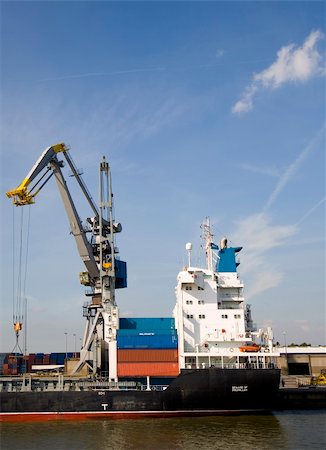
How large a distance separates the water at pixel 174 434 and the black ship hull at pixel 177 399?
0.93 meters

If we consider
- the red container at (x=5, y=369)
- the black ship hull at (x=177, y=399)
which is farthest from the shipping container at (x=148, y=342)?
the red container at (x=5, y=369)

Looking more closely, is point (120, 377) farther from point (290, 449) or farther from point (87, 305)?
point (290, 449)

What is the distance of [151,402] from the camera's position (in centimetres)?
3222

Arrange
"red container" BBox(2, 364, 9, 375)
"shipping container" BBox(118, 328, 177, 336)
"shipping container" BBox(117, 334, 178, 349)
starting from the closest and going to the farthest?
"shipping container" BBox(117, 334, 178, 349) → "shipping container" BBox(118, 328, 177, 336) → "red container" BBox(2, 364, 9, 375)

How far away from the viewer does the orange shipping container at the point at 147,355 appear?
114ft

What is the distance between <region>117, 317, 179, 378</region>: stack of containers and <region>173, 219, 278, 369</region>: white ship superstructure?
0.84 m

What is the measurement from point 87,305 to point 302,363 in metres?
29.6

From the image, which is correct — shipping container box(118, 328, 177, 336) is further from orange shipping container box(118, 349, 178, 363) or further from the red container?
the red container

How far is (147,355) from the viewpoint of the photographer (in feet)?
115

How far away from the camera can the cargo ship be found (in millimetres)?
32188

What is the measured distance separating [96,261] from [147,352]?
426 inches

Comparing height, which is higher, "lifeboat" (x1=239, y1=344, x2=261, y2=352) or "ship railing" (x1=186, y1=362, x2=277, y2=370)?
"lifeboat" (x1=239, y1=344, x2=261, y2=352)

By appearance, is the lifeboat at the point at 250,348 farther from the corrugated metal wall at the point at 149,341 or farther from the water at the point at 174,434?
the corrugated metal wall at the point at 149,341

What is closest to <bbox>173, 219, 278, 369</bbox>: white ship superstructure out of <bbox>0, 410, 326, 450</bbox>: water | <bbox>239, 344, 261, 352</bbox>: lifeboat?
<bbox>239, 344, 261, 352</bbox>: lifeboat
